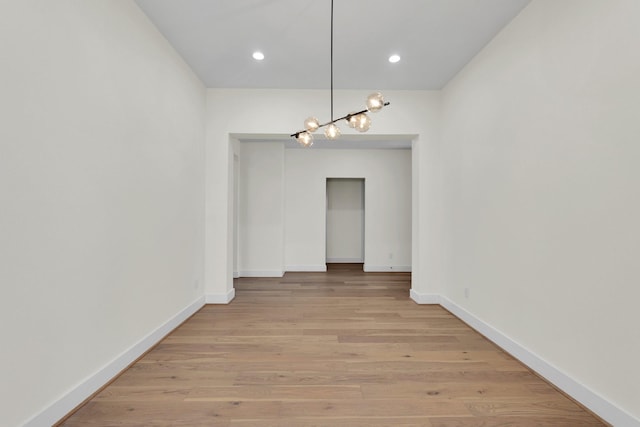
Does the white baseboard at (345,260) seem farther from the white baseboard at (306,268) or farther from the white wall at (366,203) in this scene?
the white baseboard at (306,268)

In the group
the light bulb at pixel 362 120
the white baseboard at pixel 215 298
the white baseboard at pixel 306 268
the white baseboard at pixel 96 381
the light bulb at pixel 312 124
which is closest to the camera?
the white baseboard at pixel 96 381

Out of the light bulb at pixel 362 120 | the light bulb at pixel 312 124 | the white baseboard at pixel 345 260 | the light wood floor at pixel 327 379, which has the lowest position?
the white baseboard at pixel 345 260

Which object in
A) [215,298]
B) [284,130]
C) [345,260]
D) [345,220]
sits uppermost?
[284,130]

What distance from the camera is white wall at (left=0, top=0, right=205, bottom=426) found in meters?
1.56

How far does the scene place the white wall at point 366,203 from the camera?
706 centimetres

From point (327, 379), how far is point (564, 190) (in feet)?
7.32

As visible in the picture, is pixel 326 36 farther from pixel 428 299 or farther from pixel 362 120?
pixel 428 299

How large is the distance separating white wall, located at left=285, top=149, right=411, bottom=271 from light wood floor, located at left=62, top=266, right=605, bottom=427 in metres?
3.26

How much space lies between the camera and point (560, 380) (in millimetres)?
2195

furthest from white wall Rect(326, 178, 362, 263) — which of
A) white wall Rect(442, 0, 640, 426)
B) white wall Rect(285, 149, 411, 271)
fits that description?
white wall Rect(442, 0, 640, 426)

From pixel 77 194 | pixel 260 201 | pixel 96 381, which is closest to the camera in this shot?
pixel 77 194

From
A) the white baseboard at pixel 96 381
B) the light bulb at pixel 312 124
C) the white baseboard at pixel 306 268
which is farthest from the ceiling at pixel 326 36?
the white baseboard at pixel 306 268

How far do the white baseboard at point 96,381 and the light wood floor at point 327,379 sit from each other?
66 millimetres

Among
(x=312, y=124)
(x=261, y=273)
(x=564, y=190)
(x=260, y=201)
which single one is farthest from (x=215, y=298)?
(x=564, y=190)
